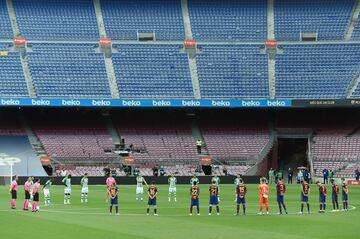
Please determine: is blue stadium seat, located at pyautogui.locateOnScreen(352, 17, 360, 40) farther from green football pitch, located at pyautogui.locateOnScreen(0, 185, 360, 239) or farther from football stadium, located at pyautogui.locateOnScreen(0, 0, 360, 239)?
green football pitch, located at pyautogui.locateOnScreen(0, 185, 360, 239)

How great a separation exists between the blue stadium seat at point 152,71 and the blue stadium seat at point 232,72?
1.85 m

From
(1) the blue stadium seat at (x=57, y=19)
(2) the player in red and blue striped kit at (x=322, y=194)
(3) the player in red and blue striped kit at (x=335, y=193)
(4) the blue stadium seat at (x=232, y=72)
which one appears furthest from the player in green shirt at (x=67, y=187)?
(1) the blue stadium seat at (x=57, y=19)

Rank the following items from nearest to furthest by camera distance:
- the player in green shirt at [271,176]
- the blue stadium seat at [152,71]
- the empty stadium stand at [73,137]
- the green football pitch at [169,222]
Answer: the green football pitch at [169,222] → the player in green shirt at [271,176] → the empty stadium stand at [73,137] → the blue stadium seat at [152,71]

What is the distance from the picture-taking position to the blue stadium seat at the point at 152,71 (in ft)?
263

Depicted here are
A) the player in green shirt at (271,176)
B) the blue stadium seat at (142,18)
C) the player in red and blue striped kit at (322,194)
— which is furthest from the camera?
the blue stadium seat at (142,18)

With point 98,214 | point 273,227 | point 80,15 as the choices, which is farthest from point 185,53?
point 273,227

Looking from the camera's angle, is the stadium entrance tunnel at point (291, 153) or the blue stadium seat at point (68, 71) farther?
the stadium entrance tunnel at point (291, 153)

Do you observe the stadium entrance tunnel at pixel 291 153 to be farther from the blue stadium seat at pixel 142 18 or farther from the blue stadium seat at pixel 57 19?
the blue stadium seat at pixel 57 19

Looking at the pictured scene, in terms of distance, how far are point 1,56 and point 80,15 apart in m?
9.43

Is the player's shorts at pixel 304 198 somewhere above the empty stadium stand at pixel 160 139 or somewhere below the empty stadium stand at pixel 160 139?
below

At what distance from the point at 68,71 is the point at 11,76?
18.3ft

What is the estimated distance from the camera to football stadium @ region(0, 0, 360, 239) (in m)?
78.5

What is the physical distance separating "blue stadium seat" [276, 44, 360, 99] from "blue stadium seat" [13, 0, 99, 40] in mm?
19622

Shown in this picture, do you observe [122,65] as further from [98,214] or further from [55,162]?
[98,214]
